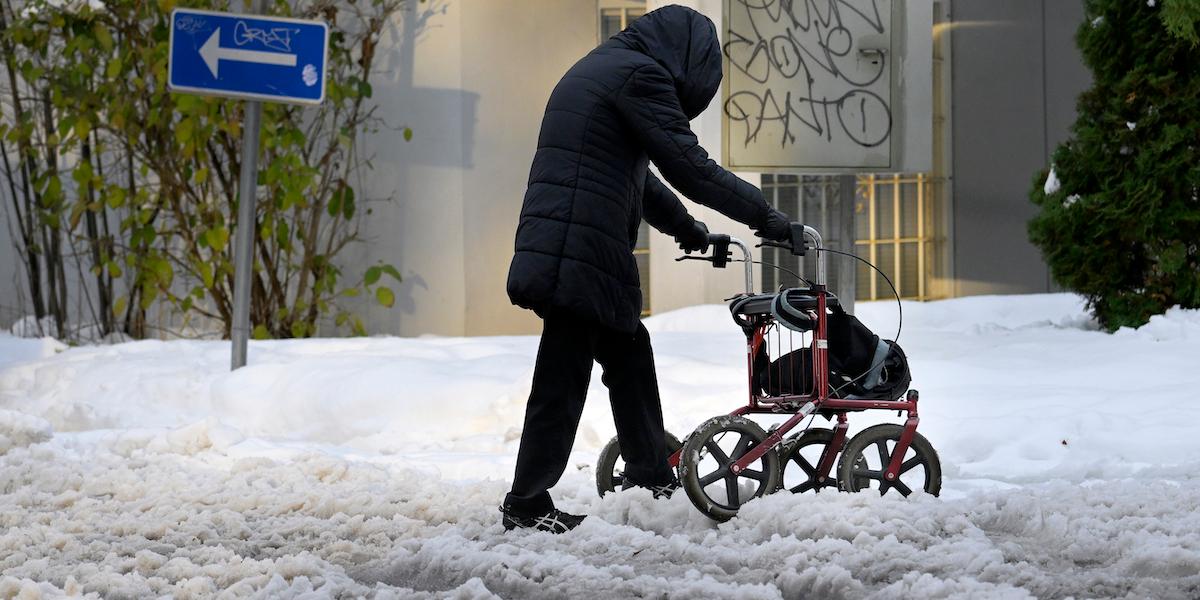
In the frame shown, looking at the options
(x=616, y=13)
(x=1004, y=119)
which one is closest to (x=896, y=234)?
(x=1004, y=119)

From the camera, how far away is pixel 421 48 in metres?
10.4

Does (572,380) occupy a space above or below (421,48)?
below

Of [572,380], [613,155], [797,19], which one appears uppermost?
[797,19]

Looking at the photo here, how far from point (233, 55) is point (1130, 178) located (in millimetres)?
5030

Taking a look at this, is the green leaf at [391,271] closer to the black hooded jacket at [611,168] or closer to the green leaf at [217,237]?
the green leaf at [217,237]

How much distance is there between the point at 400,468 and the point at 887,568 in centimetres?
250

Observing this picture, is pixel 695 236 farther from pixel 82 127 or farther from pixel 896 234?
pixel 896 234

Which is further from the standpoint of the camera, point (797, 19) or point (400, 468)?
point (797, 19)

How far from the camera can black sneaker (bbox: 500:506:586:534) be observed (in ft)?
13.4

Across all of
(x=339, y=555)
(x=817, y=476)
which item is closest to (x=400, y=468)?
(x=339, y=555)

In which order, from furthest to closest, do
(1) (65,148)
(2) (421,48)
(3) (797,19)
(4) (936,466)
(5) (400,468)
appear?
(2) (421,48)
(1) (65,148)
(3) (797,19)
(5) (400,468)
(4) (936,466)

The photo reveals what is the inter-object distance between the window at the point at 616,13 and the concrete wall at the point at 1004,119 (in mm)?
3551

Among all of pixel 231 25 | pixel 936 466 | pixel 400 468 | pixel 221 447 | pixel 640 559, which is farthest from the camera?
pixel 231 25

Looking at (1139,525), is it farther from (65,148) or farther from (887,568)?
(65,148)
